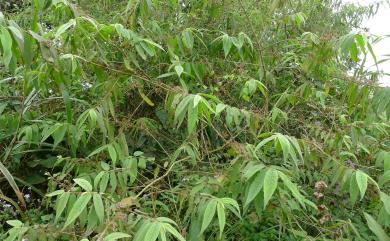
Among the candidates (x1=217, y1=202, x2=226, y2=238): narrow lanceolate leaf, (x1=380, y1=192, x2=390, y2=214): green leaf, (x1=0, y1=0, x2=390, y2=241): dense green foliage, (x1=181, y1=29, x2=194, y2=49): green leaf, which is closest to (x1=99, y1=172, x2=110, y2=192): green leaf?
(x1=0, y1=0, x2=390, y2=241): dense green foliage

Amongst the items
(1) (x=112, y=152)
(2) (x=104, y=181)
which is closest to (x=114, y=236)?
(2) (x=104, y=181)

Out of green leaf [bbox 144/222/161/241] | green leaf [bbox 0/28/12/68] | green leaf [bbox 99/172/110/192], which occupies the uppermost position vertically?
green leaf [bbox 0/28/12/68]

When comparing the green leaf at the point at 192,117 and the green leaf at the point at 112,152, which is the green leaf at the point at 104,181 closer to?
the green leaf at the point at 112,152

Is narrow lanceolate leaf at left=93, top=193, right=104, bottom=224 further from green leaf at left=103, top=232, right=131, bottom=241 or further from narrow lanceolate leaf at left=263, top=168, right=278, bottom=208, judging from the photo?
narrow lanceolate leaf at left=263, top=168, right=278, bottom=208

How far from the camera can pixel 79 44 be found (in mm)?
1882

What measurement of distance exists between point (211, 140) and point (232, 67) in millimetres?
483

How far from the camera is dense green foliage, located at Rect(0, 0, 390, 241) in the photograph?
1.41m

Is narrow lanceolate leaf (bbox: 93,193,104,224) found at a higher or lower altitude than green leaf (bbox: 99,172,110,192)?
higher

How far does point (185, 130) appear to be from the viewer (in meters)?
2.27

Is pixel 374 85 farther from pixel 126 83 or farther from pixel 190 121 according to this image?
pixel 126 83

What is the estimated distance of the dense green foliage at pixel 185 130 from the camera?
141 cm

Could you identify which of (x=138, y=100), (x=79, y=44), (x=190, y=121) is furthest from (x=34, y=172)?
(x=190, y=121)

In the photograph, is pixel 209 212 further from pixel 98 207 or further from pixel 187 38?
pixel 187 38

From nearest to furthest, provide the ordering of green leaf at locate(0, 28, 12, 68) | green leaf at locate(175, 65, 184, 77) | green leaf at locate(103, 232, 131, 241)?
green leaf at locate(103, 232, 131, 241) → green leaf at locate(0, 28, 12, 68) → green leaf at locate(175, 65, 184, 77)
